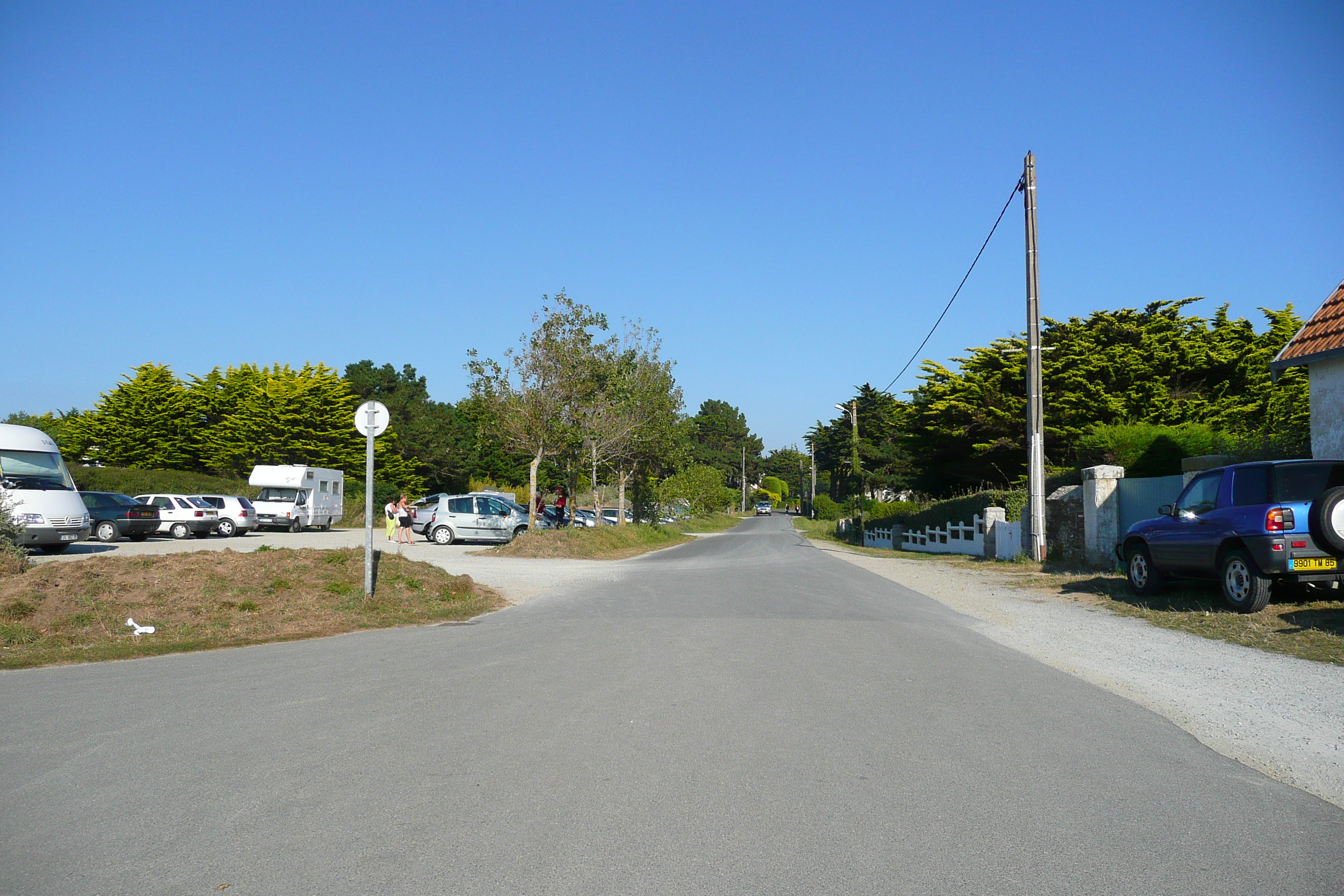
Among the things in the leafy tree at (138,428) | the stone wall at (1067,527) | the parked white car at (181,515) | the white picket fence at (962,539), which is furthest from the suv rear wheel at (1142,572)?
the leafy tree at (138,428)

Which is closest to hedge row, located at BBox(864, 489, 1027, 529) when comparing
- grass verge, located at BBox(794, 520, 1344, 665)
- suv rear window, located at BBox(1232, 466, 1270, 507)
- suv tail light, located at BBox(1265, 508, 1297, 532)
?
grass verge, located at BBox(794, 520, 1344, 665)

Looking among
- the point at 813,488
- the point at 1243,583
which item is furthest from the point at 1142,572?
the point at 813,488

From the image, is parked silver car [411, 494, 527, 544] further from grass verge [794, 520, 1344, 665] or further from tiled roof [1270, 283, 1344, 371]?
tiled roof [1270, 283, 1344, 371]

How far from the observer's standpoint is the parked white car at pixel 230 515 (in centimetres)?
3225

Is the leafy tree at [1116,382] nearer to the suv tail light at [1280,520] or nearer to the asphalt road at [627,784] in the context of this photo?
the suv tail light at [1280,520]

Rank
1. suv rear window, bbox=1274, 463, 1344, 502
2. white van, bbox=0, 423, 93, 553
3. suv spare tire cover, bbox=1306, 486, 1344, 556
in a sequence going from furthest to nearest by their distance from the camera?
white van, bbox=0, 423, 93, 553 → suv rear window, bbox=1274, 463, 1344, 502 → suv spare tire cover, bbox=1306, 486, 1344, 556

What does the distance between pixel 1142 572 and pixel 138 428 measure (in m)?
53.3

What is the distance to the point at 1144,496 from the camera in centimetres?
1650

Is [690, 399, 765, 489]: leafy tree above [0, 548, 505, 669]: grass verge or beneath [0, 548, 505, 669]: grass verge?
above

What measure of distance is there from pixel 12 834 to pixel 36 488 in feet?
58.4

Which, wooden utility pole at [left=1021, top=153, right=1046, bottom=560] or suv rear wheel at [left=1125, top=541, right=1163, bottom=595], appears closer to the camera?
suv rear wheel at [left=1125, top=541, right=1163, bottom=595]

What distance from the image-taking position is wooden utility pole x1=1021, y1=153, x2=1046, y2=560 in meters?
19.5

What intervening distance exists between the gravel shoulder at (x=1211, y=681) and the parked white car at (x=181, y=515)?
26307mm

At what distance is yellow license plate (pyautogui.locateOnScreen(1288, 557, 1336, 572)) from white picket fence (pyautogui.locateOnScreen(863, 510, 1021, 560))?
476 inches
